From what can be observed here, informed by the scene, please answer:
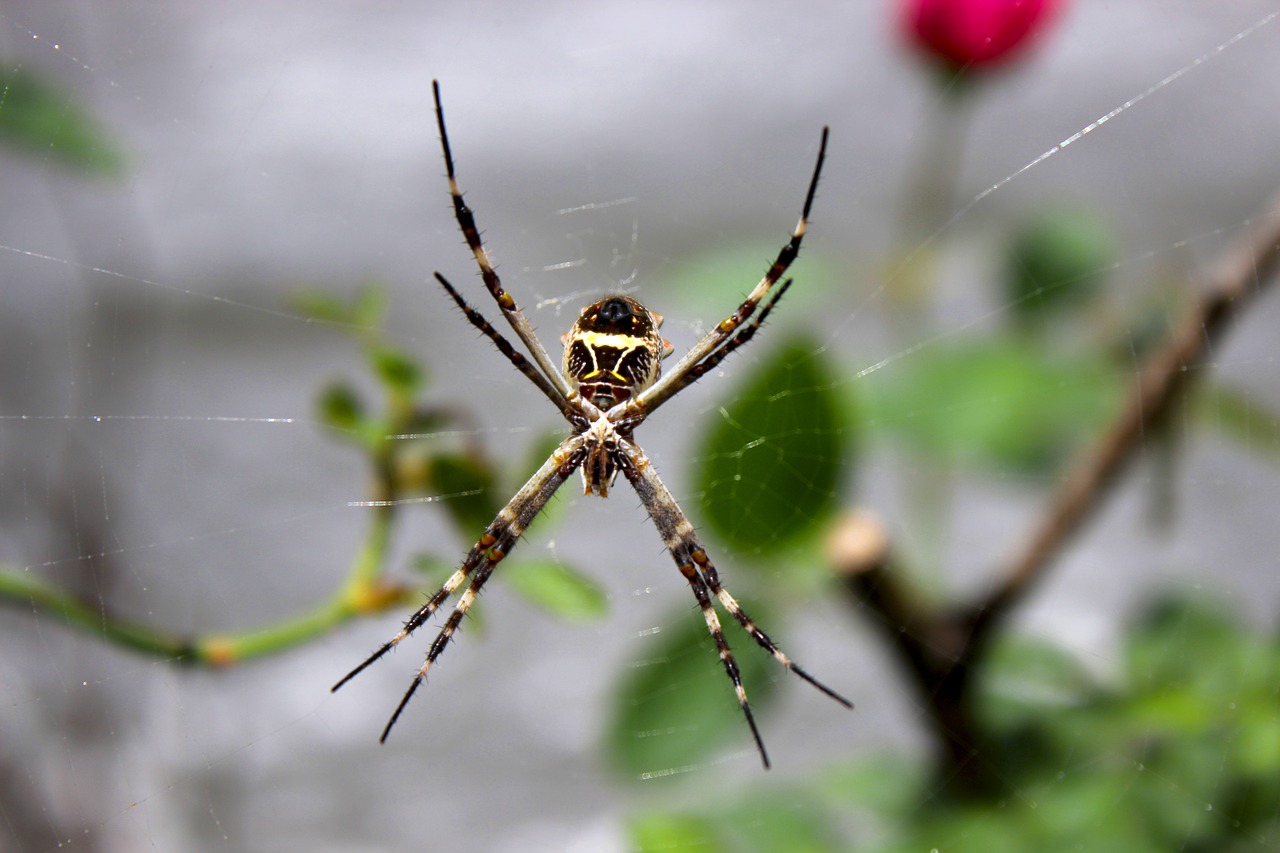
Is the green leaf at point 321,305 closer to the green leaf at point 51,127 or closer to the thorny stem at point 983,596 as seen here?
the green leaf at point 51,127

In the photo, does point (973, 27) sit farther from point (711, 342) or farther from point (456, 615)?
point (456, 615)

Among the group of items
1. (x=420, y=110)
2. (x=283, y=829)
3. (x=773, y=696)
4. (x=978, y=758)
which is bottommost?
(x=283, y=829)

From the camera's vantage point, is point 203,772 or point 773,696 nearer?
point 773,696

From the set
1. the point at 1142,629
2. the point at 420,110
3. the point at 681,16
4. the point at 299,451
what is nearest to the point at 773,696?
the point at 1142,629

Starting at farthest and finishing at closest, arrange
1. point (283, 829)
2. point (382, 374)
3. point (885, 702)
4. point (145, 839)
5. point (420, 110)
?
point (420, 110), point (885, 702), point (283, 829), point (145, 839), point (382, 374)

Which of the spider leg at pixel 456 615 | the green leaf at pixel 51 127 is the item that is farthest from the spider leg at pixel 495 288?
the green leaf at pixel 51 127

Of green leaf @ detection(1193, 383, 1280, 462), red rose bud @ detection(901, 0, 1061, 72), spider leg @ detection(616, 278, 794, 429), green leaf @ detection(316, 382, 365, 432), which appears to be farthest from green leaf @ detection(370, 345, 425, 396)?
green leaf @ detection(1193, 383, 1280, 462)

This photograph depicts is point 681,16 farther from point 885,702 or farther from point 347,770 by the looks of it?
point 347,770
